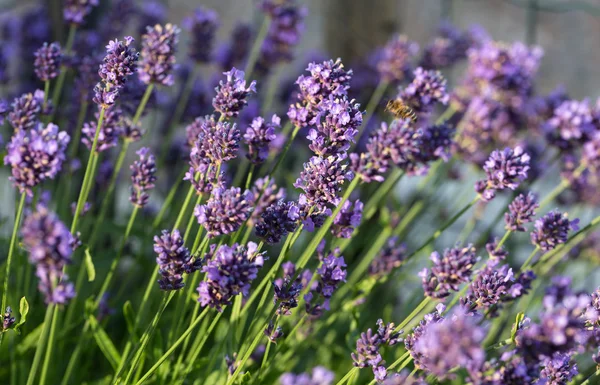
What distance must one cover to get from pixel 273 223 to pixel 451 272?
350 millimetres

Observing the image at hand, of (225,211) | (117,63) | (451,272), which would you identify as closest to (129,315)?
(225,211)

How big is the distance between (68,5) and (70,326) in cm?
86

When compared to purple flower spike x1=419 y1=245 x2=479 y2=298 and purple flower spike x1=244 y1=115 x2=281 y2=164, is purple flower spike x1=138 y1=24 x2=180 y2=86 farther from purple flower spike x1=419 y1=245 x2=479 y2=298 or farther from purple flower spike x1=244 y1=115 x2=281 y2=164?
purple flower spike x1=419 y1=245 x2=479 y2=298

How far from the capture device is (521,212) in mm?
1417

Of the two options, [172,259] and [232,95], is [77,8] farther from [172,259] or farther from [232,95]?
[172,259]

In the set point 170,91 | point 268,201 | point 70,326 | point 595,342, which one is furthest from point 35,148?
point 170,91

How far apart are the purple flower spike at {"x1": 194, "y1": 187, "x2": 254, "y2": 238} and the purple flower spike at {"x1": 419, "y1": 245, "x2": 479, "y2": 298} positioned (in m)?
0.38

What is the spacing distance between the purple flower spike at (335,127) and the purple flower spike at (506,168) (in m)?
0.36

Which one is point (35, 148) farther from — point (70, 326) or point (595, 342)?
point (595, 342)

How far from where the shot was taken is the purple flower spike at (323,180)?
3.82 ft

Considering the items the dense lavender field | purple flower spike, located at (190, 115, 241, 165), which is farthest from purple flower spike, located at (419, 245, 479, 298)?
purple flower spike, located at (190, 115, 241, 165)

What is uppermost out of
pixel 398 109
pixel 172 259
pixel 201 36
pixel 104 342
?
pixel 201 36

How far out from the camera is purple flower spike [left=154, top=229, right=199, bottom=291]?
114 cm

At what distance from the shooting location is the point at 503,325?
2.08 m
